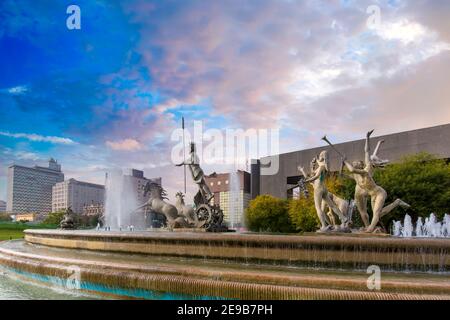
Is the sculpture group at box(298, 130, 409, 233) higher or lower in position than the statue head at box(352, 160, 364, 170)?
lower

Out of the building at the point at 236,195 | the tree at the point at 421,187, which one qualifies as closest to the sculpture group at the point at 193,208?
the tree at the point at 421,187

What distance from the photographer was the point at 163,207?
19.9m

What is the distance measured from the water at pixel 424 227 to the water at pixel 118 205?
22808 mm

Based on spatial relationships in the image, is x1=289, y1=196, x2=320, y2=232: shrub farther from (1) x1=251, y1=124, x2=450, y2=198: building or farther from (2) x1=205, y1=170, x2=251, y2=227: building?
(2) x1=205, y1=170, x2=251, y2=227: building

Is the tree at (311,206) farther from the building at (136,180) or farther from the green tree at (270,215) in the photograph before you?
the building at (136,180)

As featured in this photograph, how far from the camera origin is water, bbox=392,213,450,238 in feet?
97.2

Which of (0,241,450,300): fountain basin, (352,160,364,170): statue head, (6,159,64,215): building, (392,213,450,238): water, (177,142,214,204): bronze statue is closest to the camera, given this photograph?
(0,241,450,300): fountain basin

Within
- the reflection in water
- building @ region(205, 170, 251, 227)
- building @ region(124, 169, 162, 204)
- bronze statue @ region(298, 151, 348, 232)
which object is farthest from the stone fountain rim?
building @ region(205, 170, 251, 227)

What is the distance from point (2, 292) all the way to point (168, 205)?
966cm

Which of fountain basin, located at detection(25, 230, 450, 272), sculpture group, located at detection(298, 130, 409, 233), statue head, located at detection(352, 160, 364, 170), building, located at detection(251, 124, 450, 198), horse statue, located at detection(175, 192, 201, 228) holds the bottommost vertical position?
fountain basin, located at detection(25, 230, 450, 272)

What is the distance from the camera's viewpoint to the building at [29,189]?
341 ft

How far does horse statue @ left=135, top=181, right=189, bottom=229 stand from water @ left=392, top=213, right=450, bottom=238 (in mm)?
18641

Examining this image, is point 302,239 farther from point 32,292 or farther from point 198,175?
point 198,175

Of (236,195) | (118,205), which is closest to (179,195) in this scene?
(118,205)
